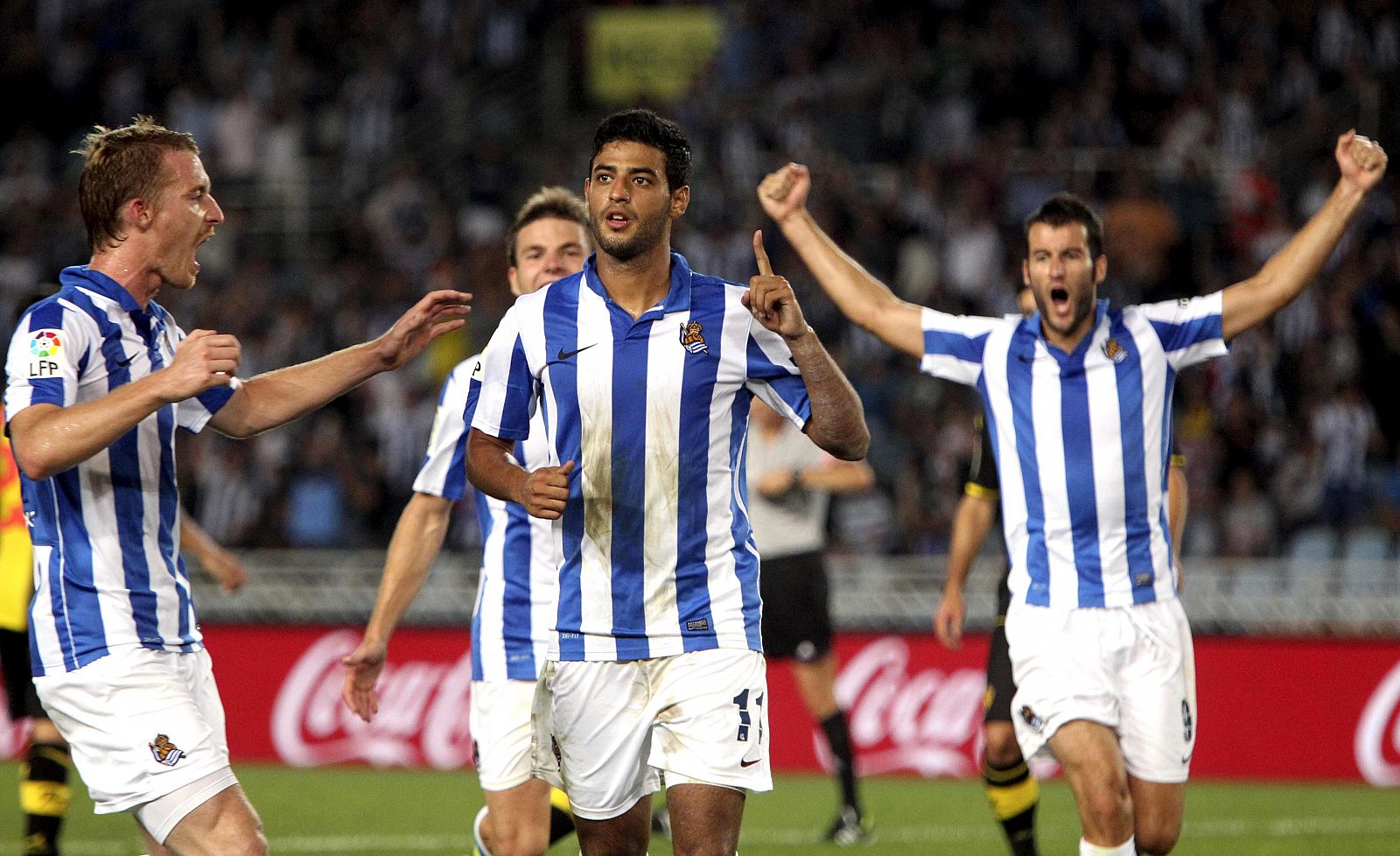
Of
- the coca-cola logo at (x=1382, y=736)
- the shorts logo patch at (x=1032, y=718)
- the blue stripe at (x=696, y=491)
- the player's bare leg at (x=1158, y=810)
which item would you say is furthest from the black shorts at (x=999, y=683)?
the coca-cola logo at (x=1382, y=736)

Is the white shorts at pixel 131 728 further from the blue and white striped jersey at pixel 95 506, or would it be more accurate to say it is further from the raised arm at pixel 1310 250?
the raised arm at pixel 1310 250

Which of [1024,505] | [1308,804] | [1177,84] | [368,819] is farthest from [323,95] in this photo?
[1024,505]

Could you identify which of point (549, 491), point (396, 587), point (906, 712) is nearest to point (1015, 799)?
point (396, 587)

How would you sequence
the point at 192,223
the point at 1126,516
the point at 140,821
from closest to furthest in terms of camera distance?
the point at 140,821
the point at 192,223
the point at 1126,516

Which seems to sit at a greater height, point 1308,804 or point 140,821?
point 140,821

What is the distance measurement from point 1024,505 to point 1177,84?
1196 centimetres

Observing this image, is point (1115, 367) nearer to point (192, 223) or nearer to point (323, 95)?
point (192, 223)

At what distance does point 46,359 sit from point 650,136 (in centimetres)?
164

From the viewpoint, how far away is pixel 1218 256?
618 inches

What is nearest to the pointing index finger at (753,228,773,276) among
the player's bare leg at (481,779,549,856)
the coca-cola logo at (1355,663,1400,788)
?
the player's bare leg at (481,779,549,856)

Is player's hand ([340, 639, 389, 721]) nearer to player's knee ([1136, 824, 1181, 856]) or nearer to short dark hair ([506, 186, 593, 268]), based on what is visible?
short dark hair ([506, 186, 593, 268])

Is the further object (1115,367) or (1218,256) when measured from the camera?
(1218,256)

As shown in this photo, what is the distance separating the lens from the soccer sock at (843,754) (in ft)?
30.3

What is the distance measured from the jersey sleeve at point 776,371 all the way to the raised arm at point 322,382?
877 mm
